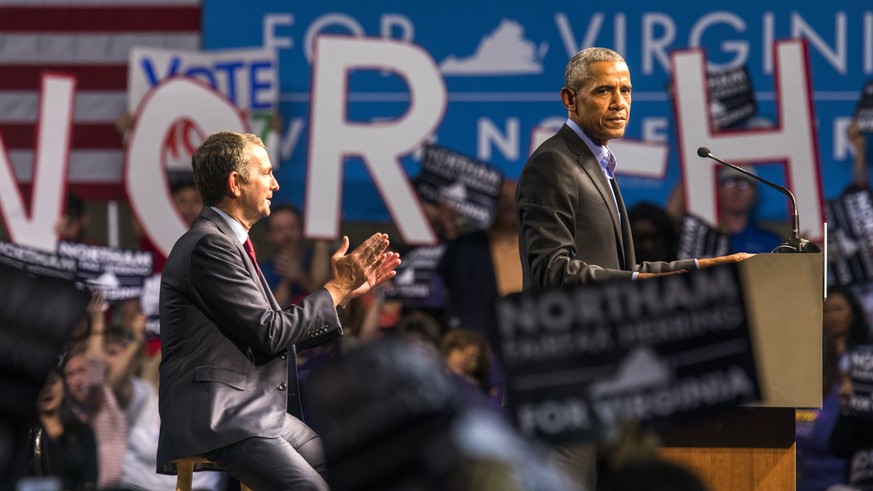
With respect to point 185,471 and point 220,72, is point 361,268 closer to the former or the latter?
point 185,471

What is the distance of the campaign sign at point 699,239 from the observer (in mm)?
7527

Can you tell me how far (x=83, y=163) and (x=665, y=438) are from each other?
581cm

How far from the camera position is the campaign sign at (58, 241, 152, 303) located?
7.70m

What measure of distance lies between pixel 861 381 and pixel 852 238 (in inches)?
56.0

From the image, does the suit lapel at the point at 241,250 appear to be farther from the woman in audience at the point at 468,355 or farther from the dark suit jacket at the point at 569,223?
the woman in audience at the point at 468,355

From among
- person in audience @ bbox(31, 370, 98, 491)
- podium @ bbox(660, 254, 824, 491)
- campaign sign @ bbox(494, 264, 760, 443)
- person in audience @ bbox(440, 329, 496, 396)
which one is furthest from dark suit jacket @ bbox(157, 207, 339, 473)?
person in audience @ bbox(440, 329, 496, 396)

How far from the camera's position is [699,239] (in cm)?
757

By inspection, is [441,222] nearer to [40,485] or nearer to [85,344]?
[85,344]

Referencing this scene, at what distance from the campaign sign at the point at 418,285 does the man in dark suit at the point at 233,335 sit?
3835 mm

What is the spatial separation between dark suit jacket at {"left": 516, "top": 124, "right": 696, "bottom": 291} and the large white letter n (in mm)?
4504

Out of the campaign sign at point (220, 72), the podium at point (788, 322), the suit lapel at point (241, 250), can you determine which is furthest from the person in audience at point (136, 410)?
the podium at point (788, 322)

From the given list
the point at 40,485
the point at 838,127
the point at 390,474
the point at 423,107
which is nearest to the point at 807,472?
the point at 838,127

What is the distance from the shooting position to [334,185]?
27.1 ft

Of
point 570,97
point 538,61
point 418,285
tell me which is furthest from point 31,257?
point 570,97
